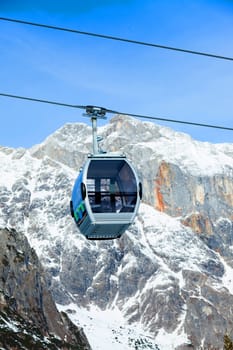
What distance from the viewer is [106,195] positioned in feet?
115

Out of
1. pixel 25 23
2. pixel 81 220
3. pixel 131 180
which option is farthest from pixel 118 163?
pixel 25 23

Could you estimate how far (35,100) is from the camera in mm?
30625

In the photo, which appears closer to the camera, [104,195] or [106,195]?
[104,195]

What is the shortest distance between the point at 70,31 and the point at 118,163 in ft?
26.2

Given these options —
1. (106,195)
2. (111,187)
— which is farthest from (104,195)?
(111,187)

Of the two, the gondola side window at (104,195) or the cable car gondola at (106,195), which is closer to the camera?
the cable car gondola at (106,195)

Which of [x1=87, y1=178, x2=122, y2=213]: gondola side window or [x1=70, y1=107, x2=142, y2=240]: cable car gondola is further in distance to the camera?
[x1=87, y1=178, x2=122, y2=213]: gondola side window

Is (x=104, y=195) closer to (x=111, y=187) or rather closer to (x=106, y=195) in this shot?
(x=106, y=195)

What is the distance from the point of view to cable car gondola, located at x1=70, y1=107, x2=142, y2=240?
1345 inches

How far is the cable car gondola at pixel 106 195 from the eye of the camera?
34156 mm

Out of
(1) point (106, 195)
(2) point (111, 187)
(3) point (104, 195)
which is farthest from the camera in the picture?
(2) point (111, 187)

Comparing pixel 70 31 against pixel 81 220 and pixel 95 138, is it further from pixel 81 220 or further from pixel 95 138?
pixel 81 220

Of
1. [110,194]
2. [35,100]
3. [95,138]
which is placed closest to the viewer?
[35,100]

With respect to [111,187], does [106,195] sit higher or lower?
lower
